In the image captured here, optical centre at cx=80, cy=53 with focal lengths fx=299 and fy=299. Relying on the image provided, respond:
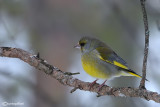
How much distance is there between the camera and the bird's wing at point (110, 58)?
15.7ft

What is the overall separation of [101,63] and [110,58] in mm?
239

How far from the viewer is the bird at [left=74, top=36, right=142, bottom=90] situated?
462cm

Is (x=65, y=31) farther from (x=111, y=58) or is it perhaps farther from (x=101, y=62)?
(x=101, y=62)

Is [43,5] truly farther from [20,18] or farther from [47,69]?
[47,69]

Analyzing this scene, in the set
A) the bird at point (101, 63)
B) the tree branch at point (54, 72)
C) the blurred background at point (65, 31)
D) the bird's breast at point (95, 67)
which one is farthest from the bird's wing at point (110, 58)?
the blurred background at point (65, 31)

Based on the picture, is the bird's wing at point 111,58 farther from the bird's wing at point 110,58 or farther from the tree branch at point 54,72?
the tree branch at point 54,72

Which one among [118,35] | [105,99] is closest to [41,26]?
[118,35]

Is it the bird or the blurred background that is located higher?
the blurred background

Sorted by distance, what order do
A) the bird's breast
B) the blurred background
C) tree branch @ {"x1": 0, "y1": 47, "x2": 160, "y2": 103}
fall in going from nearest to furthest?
tree branch @ {"x1": 0, "y1": 47, "x2": 160, "y2": 103} < the bird's breast < the blurred background

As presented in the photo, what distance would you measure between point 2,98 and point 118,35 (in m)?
4.55

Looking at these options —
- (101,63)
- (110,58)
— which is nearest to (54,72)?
(101,63)

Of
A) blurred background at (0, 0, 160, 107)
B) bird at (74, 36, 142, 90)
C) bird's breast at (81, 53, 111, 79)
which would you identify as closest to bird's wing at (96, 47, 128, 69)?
bird at (74, 36, 142, 90)

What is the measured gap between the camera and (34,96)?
278 inches

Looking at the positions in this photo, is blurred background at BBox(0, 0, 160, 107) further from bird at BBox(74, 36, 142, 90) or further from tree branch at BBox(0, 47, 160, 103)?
tree branch at BBox(0, 47, 160, 103)
